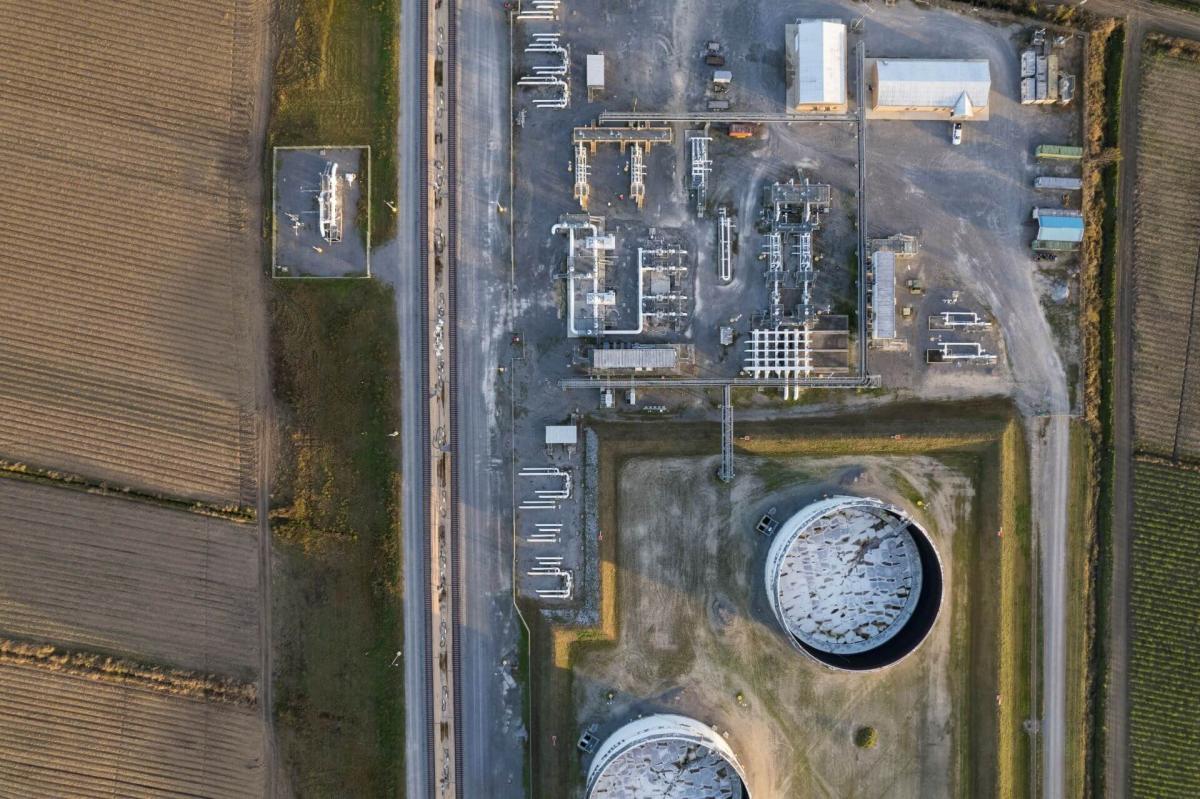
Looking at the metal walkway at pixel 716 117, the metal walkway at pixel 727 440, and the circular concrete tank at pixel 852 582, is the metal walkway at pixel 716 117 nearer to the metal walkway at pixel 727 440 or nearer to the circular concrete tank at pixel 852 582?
the metal walkway at pixel 727 440

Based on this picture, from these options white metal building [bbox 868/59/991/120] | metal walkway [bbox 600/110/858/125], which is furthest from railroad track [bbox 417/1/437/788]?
white metal building [bbox 868/59/991/120]

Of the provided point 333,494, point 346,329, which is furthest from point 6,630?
point 346,329

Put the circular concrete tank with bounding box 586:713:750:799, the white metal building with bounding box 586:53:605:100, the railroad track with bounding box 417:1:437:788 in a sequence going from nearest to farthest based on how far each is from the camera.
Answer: the circular concrete tank with bounding box 586:713:750:799
the white metal building with bounding box 586:53:605:100
the railroad track with bounding box 417:1:437:788

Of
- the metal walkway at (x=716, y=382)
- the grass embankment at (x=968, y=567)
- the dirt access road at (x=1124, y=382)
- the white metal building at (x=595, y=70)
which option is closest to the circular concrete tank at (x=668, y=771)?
the grass embankment at (x=968, y=567)

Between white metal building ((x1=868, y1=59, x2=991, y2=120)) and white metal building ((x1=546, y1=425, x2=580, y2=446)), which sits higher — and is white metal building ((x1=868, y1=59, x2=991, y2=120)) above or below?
above

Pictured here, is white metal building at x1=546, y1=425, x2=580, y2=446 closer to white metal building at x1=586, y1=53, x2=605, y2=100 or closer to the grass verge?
white metal building at x1=586, y1=53, x2=605, y2=100

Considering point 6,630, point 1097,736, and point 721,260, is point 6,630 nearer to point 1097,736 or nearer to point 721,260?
point 721,260

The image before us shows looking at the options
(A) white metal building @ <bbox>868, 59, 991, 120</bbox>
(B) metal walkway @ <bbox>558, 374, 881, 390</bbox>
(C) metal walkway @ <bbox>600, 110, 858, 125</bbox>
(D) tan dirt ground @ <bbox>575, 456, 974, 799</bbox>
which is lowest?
(D) tan dirt ground @ <bbox>575, 456, 974, 799</bbox>
